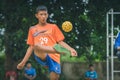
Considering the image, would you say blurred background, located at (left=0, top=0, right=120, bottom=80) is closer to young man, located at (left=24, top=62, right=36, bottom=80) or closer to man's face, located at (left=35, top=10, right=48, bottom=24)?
young man, located at (left=24, top=62, right=36, bottom=80)

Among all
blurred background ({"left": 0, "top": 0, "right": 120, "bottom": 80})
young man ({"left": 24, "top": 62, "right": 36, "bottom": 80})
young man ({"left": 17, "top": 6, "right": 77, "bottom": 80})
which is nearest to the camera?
young man ({"left": 17, "top": 6, "right": 77, "bottom": 80})

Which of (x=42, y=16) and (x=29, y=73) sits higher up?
(x=42, y=16)

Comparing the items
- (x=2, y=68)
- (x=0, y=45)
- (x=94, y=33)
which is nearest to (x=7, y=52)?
(x=0, y=45)

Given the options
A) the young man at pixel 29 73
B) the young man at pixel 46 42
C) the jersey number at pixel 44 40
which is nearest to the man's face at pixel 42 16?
the young man at pixel 46 42

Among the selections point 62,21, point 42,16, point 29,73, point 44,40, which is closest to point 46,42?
point 44,40

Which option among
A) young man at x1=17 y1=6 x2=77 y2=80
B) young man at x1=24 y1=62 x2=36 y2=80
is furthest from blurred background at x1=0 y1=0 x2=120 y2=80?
young man at x1=17 y1=6 x2=77 y2=80

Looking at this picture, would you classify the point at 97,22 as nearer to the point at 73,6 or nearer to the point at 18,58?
the point at 73,6

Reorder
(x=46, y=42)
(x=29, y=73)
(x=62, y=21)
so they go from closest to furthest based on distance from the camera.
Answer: (x=46, y=42) → (x=62, y=21) → (x=29, y=73)

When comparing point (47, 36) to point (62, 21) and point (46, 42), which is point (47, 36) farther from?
point (62, 21)

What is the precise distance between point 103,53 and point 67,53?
9.12m

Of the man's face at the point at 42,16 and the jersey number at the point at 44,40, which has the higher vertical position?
the man's face at the point at 42,16

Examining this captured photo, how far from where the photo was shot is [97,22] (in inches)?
561

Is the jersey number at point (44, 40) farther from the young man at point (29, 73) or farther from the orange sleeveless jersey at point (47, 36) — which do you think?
the young man at point (29, 73)

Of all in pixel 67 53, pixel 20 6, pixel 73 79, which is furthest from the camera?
pixel 73 79
